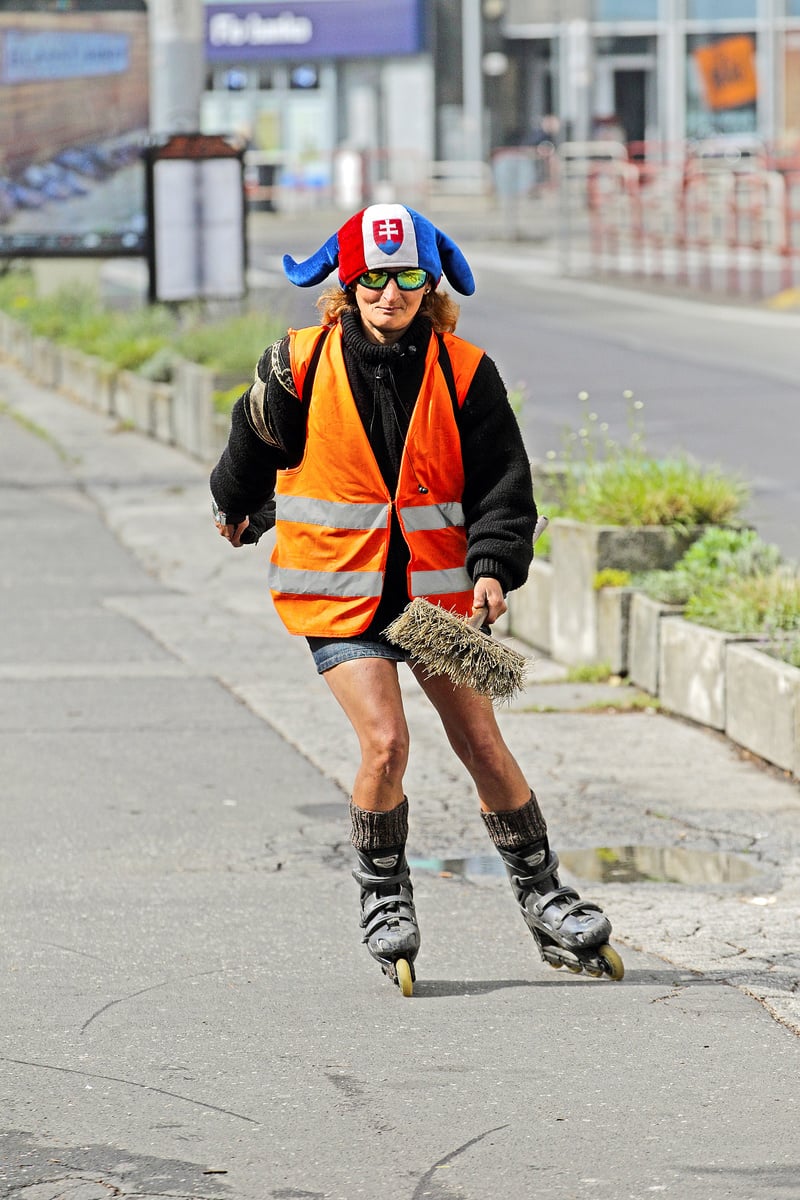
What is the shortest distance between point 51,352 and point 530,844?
15.4 meters

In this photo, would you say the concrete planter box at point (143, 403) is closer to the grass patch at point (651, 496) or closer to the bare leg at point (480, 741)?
the grass patch at point (651, 496)

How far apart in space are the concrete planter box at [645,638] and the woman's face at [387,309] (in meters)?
3.34

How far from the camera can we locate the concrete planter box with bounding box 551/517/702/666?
27.8 feet

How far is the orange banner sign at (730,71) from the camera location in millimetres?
49812

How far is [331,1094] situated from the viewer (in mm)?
4223

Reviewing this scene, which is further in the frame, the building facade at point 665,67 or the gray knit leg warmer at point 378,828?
the building facade at point 665,67

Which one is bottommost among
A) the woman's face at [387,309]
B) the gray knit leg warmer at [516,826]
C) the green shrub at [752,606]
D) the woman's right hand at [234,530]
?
the gray knit leg warmer at [516,826]

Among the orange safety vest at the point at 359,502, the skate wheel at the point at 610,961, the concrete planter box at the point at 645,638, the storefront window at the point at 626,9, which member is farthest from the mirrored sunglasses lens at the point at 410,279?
the storefront window at the point at 626,9

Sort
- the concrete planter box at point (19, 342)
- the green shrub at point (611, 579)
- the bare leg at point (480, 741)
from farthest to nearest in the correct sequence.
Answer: the concrete planter box at point (19, 342)
the green shrub at point (611, 579)
the bare leg at point (480, 741)

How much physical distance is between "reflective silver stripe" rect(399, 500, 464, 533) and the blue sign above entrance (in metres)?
47.5

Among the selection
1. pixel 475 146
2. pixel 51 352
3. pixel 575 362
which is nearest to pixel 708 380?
pixel 575 362

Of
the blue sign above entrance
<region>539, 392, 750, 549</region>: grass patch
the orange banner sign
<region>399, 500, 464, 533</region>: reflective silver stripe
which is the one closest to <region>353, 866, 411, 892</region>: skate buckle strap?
<region>399, 500, 464, 533</region>: reflective silver stripe

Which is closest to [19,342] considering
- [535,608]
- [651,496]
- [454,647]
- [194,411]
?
[194,411]

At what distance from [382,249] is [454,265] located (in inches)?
11.3
